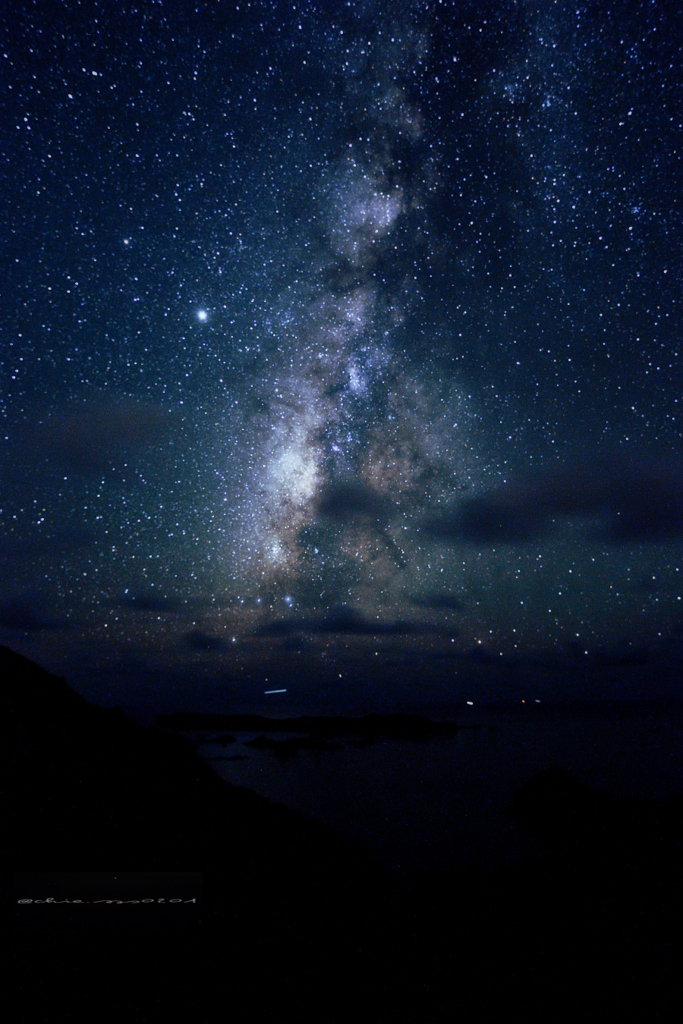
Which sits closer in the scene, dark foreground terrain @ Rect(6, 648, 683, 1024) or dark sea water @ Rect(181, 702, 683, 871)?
dark foreground terrain @ Rect(6, 648, 683, 1024)

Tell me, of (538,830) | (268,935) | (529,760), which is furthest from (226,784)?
(529,760)

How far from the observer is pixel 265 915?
24.4 ft

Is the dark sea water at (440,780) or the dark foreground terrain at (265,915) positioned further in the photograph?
the dark sea water at (440,780)

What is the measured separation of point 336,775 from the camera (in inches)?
1789

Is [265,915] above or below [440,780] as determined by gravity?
above

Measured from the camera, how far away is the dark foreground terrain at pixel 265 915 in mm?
5188

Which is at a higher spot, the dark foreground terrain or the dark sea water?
the dark foreground terrain

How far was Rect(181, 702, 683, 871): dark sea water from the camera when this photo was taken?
922 inches

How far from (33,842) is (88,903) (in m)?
3.67

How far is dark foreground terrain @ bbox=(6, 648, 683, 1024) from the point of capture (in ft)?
17.0

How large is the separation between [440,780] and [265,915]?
39994 mm

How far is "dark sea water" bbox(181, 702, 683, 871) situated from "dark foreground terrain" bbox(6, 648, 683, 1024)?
9.98 metres

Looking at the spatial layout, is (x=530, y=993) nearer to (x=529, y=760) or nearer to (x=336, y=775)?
(x=336, y=775)

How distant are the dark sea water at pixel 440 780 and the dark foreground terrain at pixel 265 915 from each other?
9.98m
